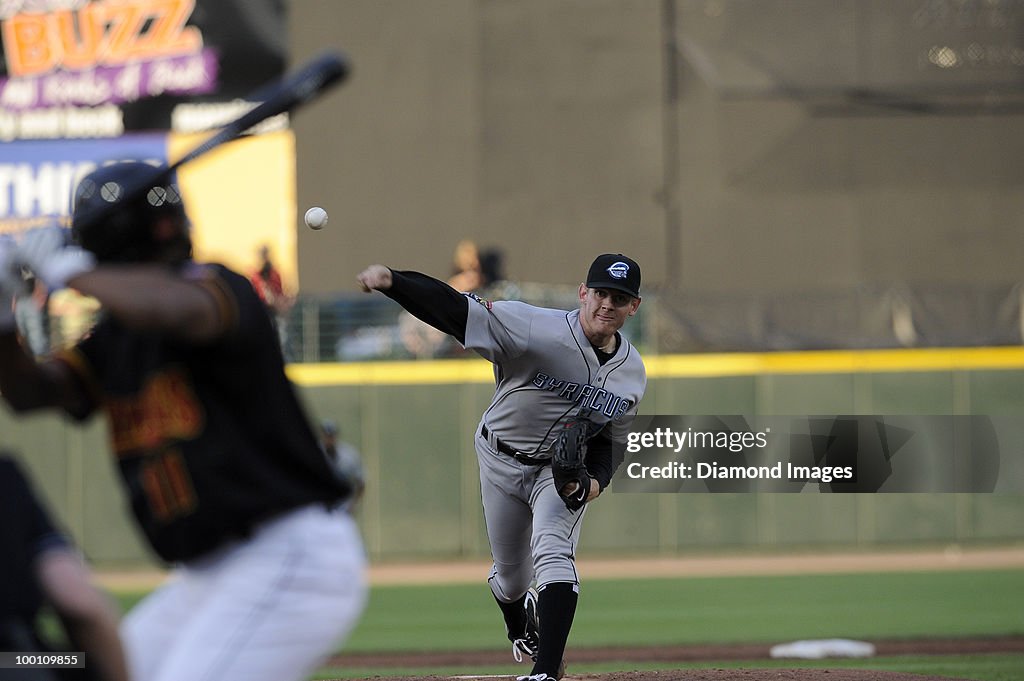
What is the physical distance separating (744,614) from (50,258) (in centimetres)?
1010

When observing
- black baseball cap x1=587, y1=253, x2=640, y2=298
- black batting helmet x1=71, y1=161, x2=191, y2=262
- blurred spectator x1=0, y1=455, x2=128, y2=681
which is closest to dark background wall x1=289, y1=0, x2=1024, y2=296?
black baseball cap x1=587, y1=253, x2=640, y2=298

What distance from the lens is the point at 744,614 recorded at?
12703mm

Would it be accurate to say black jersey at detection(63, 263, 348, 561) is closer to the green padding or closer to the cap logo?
the cap logo

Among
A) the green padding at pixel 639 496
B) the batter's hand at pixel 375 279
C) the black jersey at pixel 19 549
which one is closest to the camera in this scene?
the black jersey at pixel 19 549

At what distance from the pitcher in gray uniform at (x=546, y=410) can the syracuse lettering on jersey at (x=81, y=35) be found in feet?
55.7

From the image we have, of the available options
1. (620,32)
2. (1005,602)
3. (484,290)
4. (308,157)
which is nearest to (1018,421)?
(1005,602)

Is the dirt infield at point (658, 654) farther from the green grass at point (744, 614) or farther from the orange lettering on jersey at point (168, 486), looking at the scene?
the orange lettering on jersey at point (168, 486)

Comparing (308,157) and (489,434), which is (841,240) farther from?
(489,434)

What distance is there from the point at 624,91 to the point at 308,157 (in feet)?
14.9

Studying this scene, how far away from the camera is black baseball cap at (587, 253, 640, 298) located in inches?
252

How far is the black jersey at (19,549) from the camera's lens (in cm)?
291

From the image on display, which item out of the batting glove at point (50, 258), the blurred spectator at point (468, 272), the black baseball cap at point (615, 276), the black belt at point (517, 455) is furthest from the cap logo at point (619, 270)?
the blurred spectator at point (468, 272)

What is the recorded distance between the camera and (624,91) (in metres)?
21.8

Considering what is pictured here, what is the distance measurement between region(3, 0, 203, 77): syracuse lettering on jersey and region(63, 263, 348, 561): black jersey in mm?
19802
